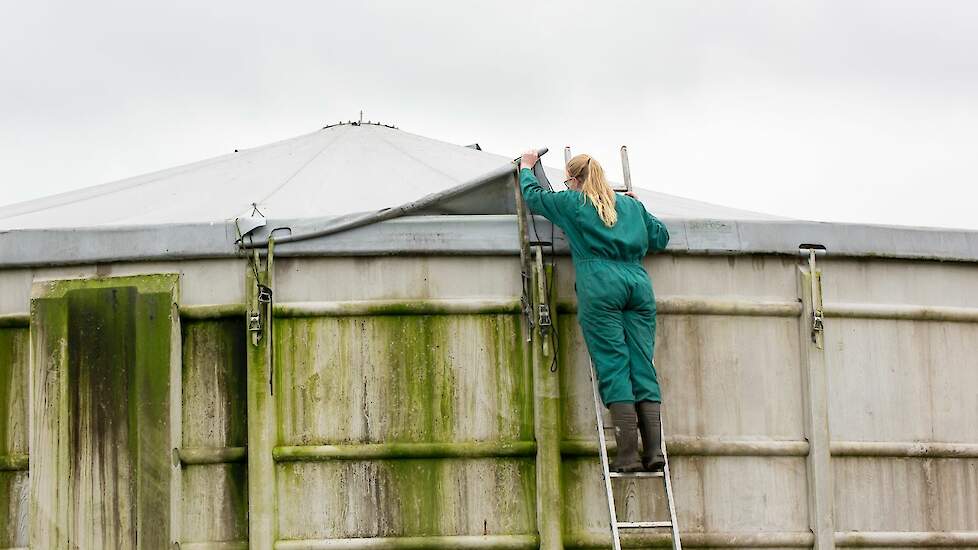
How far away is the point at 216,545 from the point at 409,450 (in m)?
1.23

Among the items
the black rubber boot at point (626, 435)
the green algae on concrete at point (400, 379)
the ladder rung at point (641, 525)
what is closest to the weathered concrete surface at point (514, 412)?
the green algae on concrete at point (400, 379)

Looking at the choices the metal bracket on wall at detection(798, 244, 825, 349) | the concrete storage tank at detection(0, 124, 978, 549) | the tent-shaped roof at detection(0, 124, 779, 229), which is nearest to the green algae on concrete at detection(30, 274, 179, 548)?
the concrete storage tank at detection(0, 124, 978, 549)

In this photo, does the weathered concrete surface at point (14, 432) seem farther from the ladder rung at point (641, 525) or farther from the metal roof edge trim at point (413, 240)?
the ladder rung at point (641, 525)

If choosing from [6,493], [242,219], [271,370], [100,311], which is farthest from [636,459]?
[6,493]

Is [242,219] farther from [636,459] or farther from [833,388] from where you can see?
[833,388]

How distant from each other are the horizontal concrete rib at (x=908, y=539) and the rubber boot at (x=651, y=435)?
55.2 inches

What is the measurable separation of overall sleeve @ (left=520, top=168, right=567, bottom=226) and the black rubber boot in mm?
1118

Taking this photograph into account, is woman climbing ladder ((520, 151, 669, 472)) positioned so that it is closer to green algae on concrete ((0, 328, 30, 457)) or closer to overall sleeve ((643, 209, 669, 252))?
overall sleeve ((643, 209, 669, 252))

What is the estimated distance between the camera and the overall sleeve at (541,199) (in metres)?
6.61

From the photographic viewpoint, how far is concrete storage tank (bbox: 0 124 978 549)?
6648 mm

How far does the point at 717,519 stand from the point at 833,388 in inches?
43.4

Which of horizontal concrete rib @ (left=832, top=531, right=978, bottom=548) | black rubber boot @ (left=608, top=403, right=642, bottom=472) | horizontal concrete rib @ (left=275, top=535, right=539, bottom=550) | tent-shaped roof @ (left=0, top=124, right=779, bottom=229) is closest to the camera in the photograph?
black rubber boot @ (left=608, top=403, right=642, bottom=472)

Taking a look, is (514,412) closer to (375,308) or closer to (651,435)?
(651,435)

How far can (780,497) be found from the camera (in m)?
6.98
